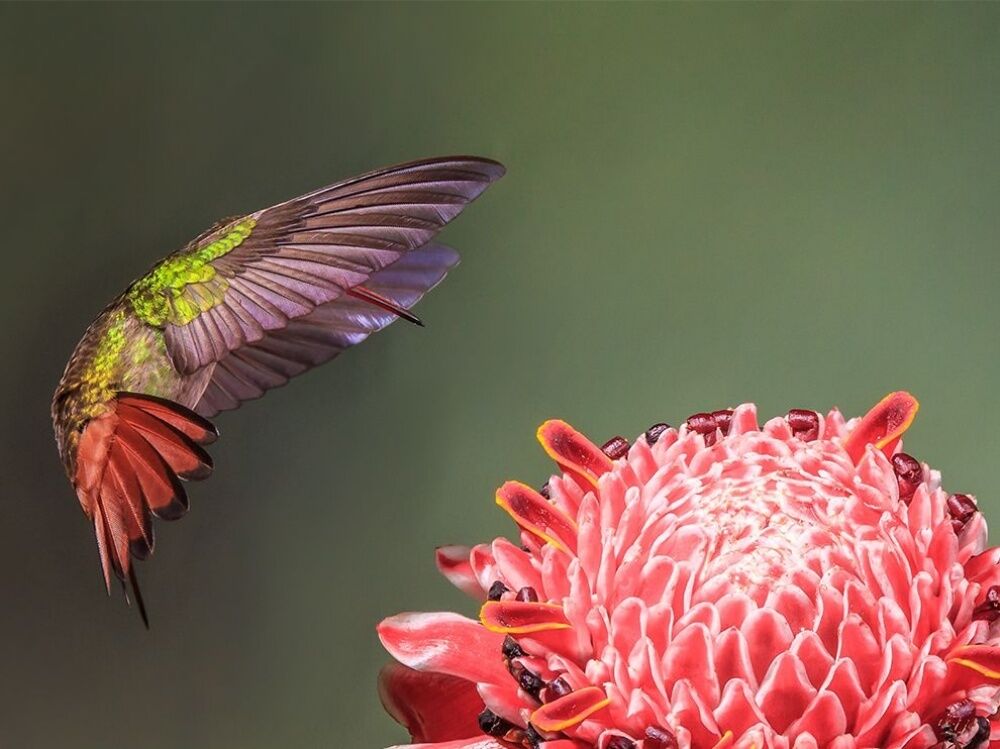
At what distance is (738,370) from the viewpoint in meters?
0.90

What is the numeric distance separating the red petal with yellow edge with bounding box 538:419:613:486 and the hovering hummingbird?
5.9 inches

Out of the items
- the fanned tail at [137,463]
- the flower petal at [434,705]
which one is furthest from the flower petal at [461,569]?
the fanned tail at [137,463]

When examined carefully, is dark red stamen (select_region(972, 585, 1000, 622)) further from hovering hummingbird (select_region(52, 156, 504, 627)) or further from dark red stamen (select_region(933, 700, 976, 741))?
hovering hummingbird (select_region(52, 156, 504, 627))

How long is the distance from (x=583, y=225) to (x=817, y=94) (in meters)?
0.22

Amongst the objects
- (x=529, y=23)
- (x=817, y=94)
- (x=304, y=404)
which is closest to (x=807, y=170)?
(x=817, y=94)

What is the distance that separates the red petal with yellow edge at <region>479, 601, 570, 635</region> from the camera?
1.41ft

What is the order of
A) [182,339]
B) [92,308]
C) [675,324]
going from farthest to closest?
[675,324] → [92,308] → [182,339]

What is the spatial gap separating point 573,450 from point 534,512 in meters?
0.04

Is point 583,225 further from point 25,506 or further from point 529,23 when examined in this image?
point 25,506

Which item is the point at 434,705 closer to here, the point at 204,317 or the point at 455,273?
the point at 204,317

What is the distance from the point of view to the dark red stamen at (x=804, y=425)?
1.62ft

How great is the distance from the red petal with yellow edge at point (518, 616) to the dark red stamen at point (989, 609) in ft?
0.53

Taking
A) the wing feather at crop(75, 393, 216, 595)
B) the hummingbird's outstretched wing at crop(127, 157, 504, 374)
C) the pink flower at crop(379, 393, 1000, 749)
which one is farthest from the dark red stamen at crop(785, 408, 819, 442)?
the wing feather at crop(75, 393, 216, 595)

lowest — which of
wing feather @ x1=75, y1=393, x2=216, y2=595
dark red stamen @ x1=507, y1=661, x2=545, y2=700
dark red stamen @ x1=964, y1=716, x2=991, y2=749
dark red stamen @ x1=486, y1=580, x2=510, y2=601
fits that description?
dark red stamen @ x1=964, y1=716, x2=991, y2=749
